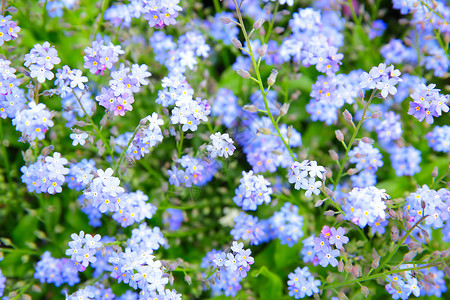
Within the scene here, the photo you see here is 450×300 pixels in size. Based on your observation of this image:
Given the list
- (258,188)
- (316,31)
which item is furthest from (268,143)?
(316,31)

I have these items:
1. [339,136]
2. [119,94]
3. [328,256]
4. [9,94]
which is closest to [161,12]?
[119,94]

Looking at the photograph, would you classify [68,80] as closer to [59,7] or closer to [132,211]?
[132,211]

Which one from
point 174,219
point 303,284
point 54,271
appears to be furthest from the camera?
point 174,219

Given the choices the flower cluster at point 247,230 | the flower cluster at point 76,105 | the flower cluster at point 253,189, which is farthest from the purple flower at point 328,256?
the flower cluster at point 76,105

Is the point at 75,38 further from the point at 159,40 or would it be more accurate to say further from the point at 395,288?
the point at 395,288

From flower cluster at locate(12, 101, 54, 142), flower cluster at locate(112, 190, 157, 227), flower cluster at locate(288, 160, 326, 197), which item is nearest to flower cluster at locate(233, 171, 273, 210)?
flower cluster at locate(288, 160, 326, 197)

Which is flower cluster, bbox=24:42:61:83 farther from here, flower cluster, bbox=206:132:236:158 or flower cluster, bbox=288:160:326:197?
flower cluster, bbox=288:160:326:197

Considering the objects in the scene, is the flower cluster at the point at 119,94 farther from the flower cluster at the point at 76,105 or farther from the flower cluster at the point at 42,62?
the flower cluster at the point at 76,105
